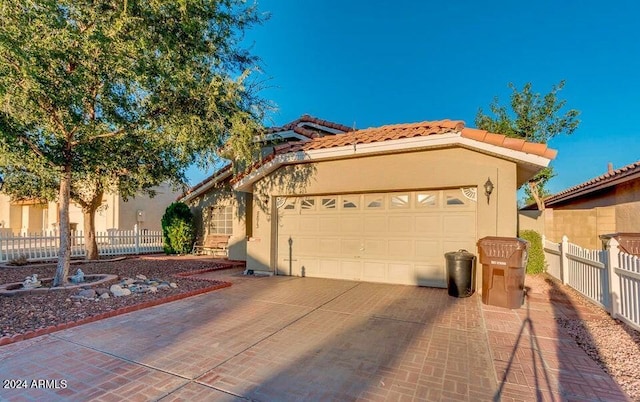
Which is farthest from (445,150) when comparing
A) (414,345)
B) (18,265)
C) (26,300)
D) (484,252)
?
(18,265)

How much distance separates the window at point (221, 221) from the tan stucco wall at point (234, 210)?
242 millimetres

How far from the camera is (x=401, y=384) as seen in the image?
10.4 ft

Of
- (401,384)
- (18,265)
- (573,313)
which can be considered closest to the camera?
(401,384)

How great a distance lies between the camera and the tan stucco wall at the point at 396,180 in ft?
22.2

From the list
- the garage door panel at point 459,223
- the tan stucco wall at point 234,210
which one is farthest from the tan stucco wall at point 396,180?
the tan stucco wall at point 234,210

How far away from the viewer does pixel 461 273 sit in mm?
6598

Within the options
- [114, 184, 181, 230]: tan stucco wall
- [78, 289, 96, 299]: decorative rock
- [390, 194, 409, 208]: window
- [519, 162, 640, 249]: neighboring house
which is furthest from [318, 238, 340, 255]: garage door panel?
[114, 184, 181, 230]: tan stucco wall

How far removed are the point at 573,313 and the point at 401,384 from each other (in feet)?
14.6

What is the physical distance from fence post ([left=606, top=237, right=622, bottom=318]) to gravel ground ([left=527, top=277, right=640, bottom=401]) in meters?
0.21

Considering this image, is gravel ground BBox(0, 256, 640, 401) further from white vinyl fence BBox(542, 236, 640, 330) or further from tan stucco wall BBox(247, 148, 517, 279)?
tan stucco wall BBox(247, 148, 517, 279)

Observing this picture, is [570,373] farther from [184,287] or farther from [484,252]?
[184,287]

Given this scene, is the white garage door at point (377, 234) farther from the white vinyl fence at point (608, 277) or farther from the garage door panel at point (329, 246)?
the white vinyl fence at point (608, 277)

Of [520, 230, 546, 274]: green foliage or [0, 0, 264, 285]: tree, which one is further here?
[520, 230, 546, 274]: green foliage

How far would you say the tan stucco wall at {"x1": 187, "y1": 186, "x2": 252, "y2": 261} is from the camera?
486 inches
